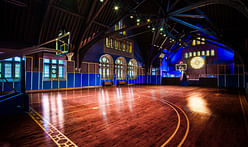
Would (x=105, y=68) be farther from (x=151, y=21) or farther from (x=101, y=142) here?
(x=101, y=142)

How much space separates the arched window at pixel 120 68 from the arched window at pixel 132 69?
3.54 feet

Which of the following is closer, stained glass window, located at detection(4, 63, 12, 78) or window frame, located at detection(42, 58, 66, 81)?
stained glass window, located at detection(4, 63, 12, 78)

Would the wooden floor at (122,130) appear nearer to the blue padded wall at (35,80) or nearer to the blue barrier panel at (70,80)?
the blue padded wall at (35,80)

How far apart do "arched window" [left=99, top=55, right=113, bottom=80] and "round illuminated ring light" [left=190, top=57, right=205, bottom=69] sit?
15836 mm

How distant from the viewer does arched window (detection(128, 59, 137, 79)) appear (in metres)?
18.4

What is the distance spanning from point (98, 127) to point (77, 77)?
10.5 m

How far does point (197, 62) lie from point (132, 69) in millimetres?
12400

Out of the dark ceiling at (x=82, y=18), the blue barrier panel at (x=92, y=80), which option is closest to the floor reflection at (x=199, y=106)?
the dark ceiling at (x=82, y=18)

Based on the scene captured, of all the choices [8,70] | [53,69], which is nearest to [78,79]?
[53,69]

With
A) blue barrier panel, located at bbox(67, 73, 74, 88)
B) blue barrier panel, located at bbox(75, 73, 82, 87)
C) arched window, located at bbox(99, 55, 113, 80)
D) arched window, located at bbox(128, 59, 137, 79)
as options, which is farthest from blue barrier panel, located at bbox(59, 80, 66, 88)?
arched window, located at bbox(128, 59, 137, 79)

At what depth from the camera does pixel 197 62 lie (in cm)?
2152

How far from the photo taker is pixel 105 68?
15.4 metres

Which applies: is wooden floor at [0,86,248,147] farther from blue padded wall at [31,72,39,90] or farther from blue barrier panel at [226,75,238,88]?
blue barrier panel at [226,75,238,88]

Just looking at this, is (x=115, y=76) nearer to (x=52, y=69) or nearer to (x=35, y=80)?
(x=52, y=69)
